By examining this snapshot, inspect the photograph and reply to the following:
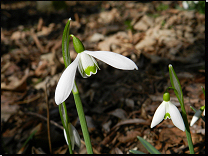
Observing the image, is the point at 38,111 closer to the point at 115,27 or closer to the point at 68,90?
the point at 68,90

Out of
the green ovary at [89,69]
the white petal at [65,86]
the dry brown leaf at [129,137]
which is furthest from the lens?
the dry brown leaf at [129,137]

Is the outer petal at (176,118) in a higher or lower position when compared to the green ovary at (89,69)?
lower

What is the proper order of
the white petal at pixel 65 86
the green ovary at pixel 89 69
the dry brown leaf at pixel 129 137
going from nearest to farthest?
the white petal at pixel 65 86
the green ovary at pixel 89 69
the dry brown leaf at pixel 129 137

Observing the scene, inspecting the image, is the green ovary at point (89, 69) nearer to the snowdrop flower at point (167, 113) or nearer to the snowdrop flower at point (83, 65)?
the snowdrop flower at point (83, 65)

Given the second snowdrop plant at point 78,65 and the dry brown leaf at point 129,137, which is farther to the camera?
the dry brown leaf at point 129,137

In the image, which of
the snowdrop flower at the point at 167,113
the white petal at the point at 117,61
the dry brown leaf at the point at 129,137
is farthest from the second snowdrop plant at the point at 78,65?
the dry brown leaf at the point at 129,137

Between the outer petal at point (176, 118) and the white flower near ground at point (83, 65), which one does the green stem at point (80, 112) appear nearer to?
the white flower near ground at point (83, 65)

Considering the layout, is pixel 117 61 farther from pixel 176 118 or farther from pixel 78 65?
pixel 176 118

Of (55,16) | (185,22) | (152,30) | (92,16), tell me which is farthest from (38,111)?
(55,16)

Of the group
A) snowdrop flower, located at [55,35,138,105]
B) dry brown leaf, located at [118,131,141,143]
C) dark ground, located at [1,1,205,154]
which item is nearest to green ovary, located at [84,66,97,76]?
snowdrop flower, located at [55,35,138,105]
